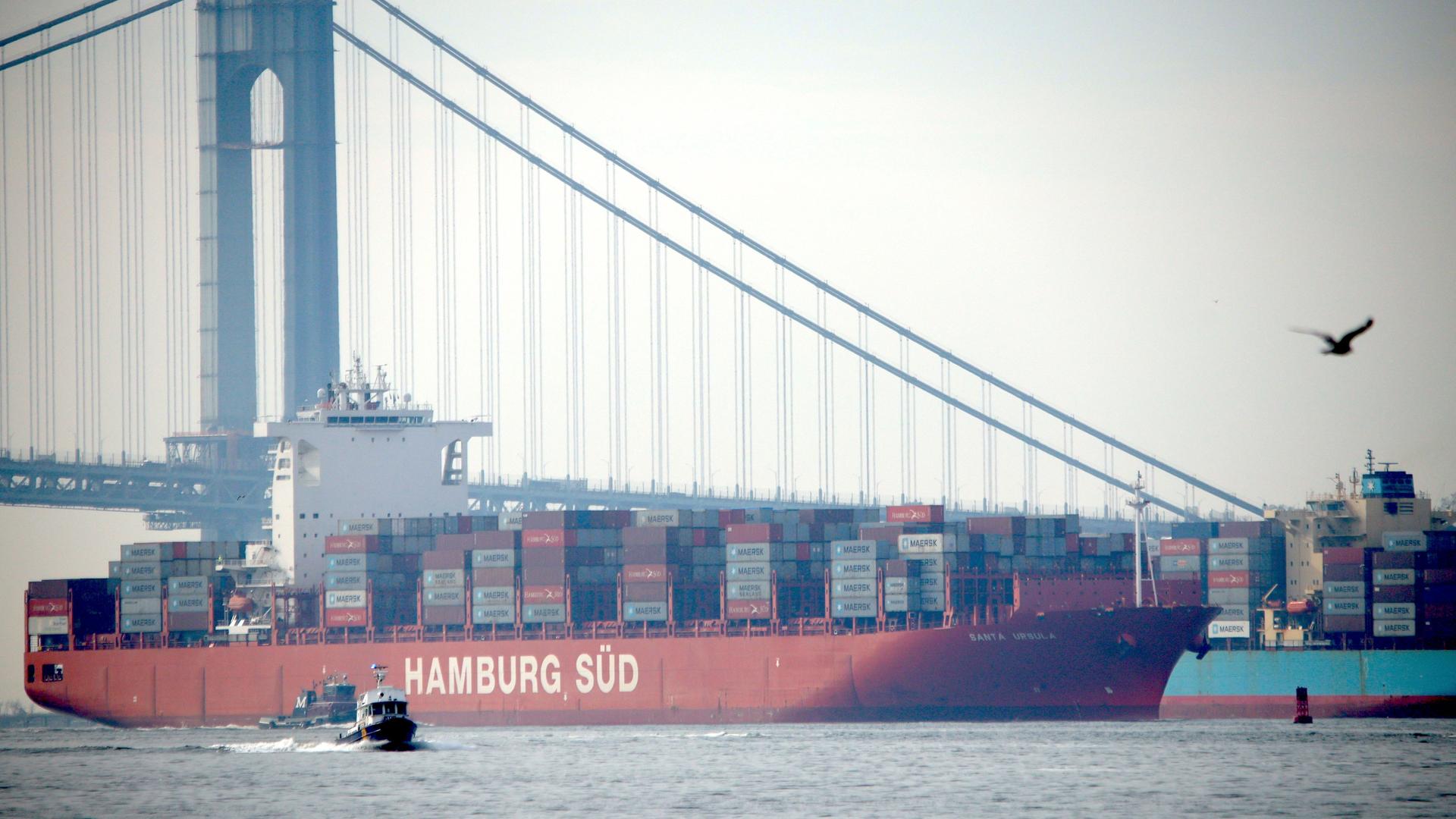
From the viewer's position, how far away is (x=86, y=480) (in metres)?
85.8

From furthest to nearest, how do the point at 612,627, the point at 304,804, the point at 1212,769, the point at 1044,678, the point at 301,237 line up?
the point at 301,237
the point at 612,627
the point at 1044,678
the point at 1212,769
the point at 304,804

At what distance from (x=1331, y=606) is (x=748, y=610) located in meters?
15.8

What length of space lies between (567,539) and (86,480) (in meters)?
36.1

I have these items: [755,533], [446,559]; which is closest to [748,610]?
[755,533]

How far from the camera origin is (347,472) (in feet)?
211

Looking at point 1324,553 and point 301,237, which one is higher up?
point 301,237

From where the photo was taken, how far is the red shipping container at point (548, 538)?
56750 mm

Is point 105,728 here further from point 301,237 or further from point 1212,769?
point 1212,769

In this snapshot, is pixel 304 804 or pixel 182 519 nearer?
pixel 304 804

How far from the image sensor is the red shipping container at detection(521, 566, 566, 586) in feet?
186

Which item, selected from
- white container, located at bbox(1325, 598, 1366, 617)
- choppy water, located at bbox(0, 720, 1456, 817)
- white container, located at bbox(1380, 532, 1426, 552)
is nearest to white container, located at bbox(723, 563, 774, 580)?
choppy water, located at bbox(0, 720, 1456, 817)

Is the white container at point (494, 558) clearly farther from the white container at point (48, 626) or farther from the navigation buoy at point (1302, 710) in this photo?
the navigation buoy at point (1302, 710)

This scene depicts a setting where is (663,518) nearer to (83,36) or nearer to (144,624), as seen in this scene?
(144,624)

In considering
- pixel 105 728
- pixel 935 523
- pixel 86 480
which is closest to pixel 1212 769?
pixel 935 523
